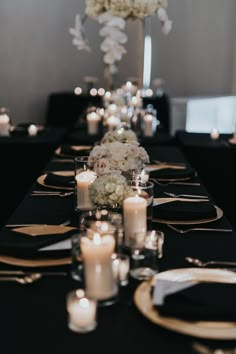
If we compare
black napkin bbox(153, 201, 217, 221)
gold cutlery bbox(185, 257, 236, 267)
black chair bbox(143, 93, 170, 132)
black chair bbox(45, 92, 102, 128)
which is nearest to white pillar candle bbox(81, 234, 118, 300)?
gold cutlery bbox(185, 257, 236, 267)

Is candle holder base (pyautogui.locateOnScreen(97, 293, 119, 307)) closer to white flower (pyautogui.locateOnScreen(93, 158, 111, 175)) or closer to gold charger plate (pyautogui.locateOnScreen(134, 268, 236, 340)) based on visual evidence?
gold charger plate (pyautogui.locateOnScreen(134, 268, 236, 340))

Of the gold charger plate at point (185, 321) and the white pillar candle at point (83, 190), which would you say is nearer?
the gold charger plate at point (185, 321)

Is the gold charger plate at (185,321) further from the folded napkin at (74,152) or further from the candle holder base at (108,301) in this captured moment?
the folded napkin at (74,152)

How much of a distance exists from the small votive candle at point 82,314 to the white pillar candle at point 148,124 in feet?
9.21

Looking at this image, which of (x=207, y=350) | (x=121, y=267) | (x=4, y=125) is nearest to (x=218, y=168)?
(x=4, y=125)

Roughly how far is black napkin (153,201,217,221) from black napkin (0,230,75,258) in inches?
14.1

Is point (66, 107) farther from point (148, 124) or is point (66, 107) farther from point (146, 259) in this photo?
point (146, 259)

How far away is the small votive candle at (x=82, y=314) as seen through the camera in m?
0.99

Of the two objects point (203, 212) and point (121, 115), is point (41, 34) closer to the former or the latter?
point (121, 115)

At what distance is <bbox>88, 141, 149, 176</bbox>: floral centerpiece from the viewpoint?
70.6 inches

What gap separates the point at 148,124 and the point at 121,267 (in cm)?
268

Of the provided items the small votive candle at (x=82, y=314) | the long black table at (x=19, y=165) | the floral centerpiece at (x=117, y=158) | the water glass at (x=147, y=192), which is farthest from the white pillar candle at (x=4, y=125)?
the small votive candle at (x=82, y=314)

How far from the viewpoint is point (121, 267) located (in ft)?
3.79

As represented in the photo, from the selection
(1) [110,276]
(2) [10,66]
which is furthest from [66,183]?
(2) [10,66]
